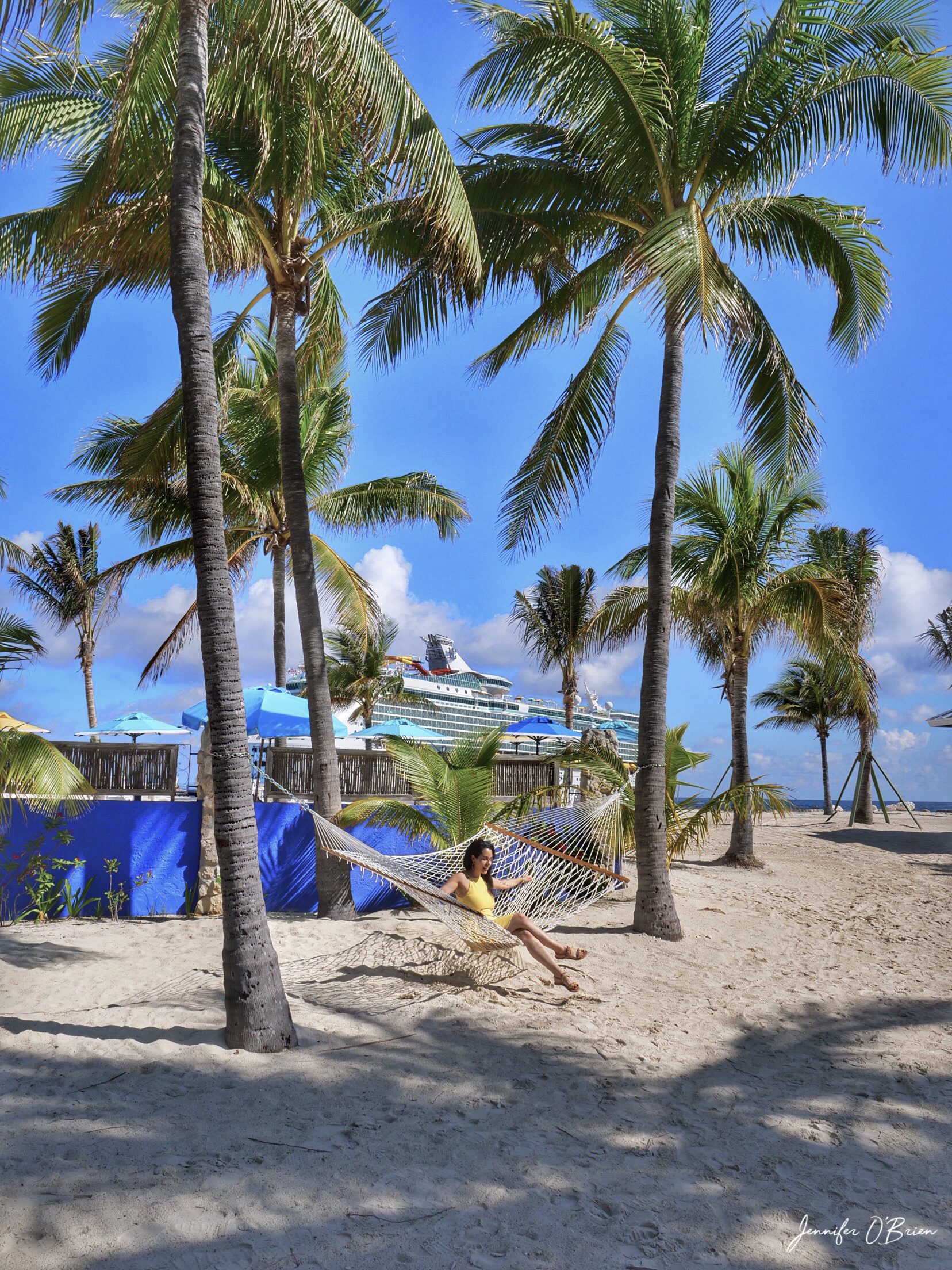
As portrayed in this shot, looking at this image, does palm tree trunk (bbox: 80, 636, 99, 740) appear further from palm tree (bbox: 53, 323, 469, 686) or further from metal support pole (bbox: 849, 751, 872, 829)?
metal support pole (bbox: 849, 751, 872, 829)

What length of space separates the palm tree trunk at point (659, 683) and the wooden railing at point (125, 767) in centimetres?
507

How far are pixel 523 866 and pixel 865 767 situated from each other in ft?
38.5

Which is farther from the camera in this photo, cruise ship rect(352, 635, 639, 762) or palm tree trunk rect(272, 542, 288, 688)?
cruise ship rect(352, 635, 639, 762)

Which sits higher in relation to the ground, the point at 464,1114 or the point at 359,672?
the point at 359,672

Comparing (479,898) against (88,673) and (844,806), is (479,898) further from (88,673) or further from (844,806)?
(844,806)

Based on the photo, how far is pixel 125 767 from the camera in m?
9.10

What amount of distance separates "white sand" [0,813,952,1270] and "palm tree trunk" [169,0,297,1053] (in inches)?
9.8

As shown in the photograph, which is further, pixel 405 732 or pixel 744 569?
pixel 405 732

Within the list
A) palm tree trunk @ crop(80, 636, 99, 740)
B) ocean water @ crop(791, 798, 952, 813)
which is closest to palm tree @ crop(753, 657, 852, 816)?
ocean water @ crop(791, 798, 952, 813)

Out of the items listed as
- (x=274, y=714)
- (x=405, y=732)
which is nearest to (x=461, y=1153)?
(x=274, y=714)

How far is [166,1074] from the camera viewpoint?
331 centimetres

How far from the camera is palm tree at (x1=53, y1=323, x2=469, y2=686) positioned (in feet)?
32.6

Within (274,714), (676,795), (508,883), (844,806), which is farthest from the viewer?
(844,806)

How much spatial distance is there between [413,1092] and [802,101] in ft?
21.8
